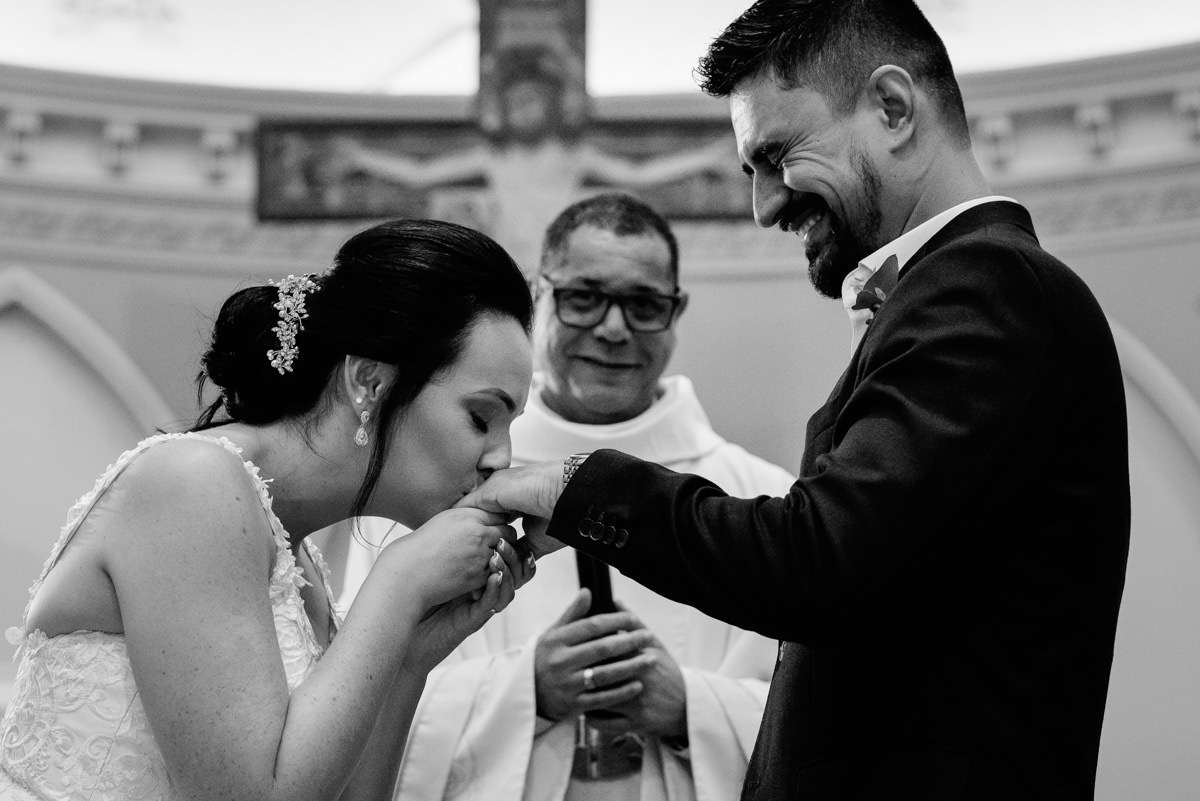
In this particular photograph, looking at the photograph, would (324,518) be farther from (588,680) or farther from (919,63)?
(919,63)

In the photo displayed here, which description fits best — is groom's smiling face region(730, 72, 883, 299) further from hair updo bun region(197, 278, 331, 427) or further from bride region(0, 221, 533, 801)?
hair updo bun region(197, 278, 331, 427)

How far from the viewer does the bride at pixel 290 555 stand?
7.16ft

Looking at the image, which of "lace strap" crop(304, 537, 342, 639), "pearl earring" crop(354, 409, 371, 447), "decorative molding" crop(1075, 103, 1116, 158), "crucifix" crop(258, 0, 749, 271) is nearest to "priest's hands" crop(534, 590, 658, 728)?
"lace strap" crop(304, 537, 342, 639)

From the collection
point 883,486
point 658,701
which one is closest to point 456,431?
point 883,486

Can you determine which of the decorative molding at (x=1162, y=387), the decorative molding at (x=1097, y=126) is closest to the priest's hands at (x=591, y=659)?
the decorative molding at (x=1162, y=387)

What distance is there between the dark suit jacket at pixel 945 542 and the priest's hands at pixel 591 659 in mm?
997

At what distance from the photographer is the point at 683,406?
13.5ft

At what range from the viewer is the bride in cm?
218

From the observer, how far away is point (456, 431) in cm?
253

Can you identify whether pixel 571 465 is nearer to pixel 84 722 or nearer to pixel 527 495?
pixel 527 495

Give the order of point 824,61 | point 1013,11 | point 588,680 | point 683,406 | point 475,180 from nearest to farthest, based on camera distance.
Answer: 1. point 824,61
2. point 588,680
3. point 683,406
4. point 475,180
5. point 1013,11

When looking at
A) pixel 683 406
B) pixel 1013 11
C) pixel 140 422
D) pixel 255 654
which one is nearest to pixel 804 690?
pixel 255 654

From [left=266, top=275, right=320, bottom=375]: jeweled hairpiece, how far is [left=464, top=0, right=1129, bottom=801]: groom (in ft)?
1.83

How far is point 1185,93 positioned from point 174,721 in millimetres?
5433
